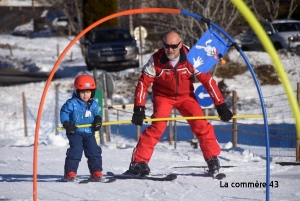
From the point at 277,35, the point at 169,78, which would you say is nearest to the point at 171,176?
the point at 169,78

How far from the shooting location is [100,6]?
27312mm

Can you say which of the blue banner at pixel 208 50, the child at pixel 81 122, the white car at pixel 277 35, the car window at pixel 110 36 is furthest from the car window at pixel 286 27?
the child at pixel 81 122

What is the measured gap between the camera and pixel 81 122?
786 centimetres

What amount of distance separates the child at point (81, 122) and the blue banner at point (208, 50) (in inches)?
50.4

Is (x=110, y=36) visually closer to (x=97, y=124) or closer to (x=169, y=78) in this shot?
(x=169, y=78)

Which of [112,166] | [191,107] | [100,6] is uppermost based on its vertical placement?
[100,6]

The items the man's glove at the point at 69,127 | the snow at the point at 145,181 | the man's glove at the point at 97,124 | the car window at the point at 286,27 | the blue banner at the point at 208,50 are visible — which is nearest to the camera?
the snow at the point at 145,181

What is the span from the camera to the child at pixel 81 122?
7.75 metres

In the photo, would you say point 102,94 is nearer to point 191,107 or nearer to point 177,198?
point 191,107

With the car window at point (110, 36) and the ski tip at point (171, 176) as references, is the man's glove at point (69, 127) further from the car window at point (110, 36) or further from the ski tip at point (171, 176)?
the car window at point (110, 36)

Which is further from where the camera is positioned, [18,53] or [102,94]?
[18,53]

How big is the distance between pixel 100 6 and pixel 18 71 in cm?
562

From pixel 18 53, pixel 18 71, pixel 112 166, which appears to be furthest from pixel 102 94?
pixel 18 53

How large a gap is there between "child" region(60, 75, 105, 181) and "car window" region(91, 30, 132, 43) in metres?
15.7
